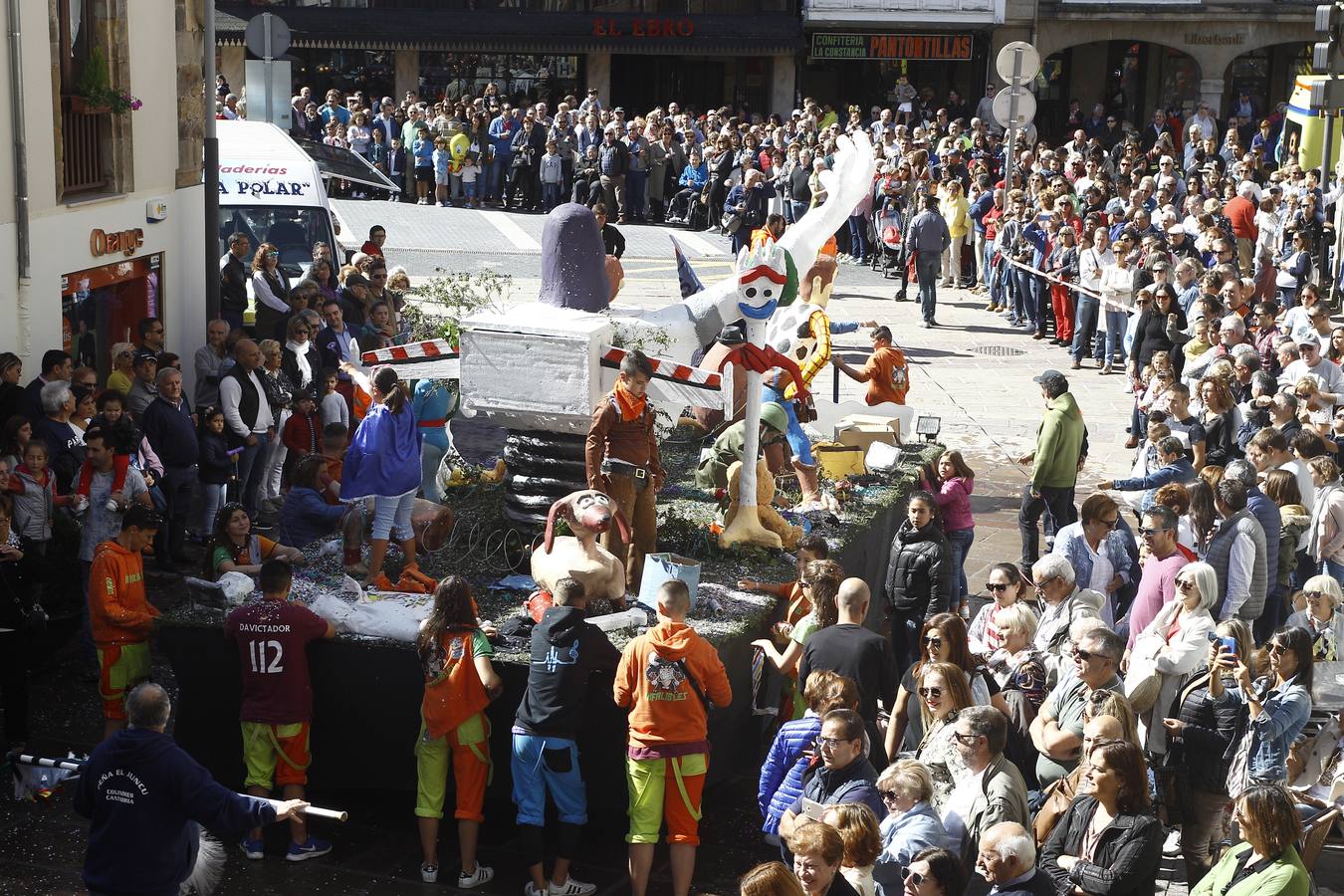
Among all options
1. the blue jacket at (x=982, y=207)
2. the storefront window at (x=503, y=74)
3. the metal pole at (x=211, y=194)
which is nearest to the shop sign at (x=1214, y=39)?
the storefront window at (x=503, y=74)

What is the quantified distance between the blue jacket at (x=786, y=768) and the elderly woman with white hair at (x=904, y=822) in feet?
2.41

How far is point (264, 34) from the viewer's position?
19656 mm

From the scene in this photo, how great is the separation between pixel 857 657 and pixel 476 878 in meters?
2.05

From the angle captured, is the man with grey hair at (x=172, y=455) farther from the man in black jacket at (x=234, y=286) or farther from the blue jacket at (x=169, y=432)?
the man in black jacket at (x=234, y=286)

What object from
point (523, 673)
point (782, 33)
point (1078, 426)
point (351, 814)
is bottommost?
point (351, 814)

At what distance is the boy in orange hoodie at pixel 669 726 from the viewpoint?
25.4 feet

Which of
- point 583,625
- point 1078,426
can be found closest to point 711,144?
point 1078,426

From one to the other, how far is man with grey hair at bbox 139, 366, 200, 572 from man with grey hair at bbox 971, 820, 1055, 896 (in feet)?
24.7

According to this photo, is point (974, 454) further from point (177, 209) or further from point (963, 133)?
point (963, 133)

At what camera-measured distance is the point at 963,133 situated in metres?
31.8

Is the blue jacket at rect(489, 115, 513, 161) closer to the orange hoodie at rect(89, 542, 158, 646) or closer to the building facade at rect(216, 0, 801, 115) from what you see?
the building facade at rect(216, 0, 801, 115)

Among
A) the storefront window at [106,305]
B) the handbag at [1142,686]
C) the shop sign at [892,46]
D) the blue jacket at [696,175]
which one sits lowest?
the handbag at [1142,686]

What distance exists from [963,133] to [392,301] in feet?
61.9

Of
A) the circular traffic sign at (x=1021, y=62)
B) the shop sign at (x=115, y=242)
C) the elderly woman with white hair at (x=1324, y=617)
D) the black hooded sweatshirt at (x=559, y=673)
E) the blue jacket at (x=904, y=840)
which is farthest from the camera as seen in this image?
the circular traffic sign at (x=1021, y=62)
